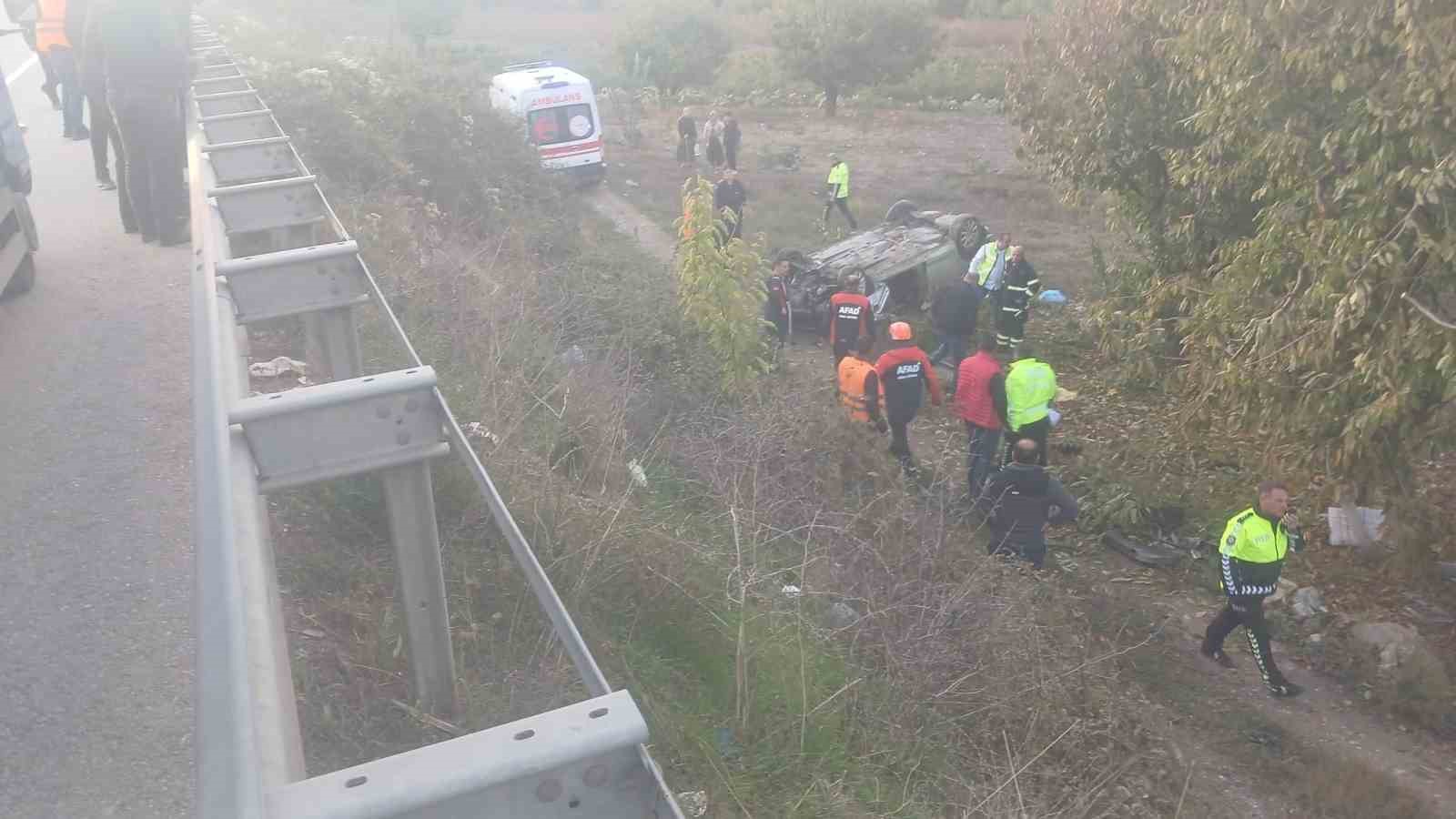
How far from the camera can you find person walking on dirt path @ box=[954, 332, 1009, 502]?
32.4 ft

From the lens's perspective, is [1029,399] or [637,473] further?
[1029,399]

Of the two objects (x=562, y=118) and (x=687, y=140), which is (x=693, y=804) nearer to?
(x=562, y=118)

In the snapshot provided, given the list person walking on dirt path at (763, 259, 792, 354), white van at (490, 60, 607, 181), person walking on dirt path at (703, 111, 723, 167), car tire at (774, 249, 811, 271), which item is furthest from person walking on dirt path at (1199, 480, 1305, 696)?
white van at (490, 60, 607, 181)

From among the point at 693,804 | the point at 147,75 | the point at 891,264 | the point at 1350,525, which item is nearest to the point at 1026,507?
the point at 1350,525


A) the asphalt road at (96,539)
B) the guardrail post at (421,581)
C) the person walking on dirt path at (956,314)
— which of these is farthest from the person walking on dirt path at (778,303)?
the guardrail post at (421,581)

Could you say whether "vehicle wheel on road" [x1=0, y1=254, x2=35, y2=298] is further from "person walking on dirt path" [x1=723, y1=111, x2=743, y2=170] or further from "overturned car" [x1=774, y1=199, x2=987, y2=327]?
"person walking on dirt path" [x1=723, y1=111, x2=743, y2=170]

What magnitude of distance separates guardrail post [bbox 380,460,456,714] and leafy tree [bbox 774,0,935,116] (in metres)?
32.2

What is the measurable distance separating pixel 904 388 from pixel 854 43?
83.7 ft

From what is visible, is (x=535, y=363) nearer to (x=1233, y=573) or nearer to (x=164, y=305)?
(x=164, y=305)

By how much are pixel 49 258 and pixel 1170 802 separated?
307 inches

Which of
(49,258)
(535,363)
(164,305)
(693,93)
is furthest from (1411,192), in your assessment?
(693,93)

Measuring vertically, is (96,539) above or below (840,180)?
above

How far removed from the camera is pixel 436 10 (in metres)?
41.2

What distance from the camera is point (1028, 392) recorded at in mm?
9773
